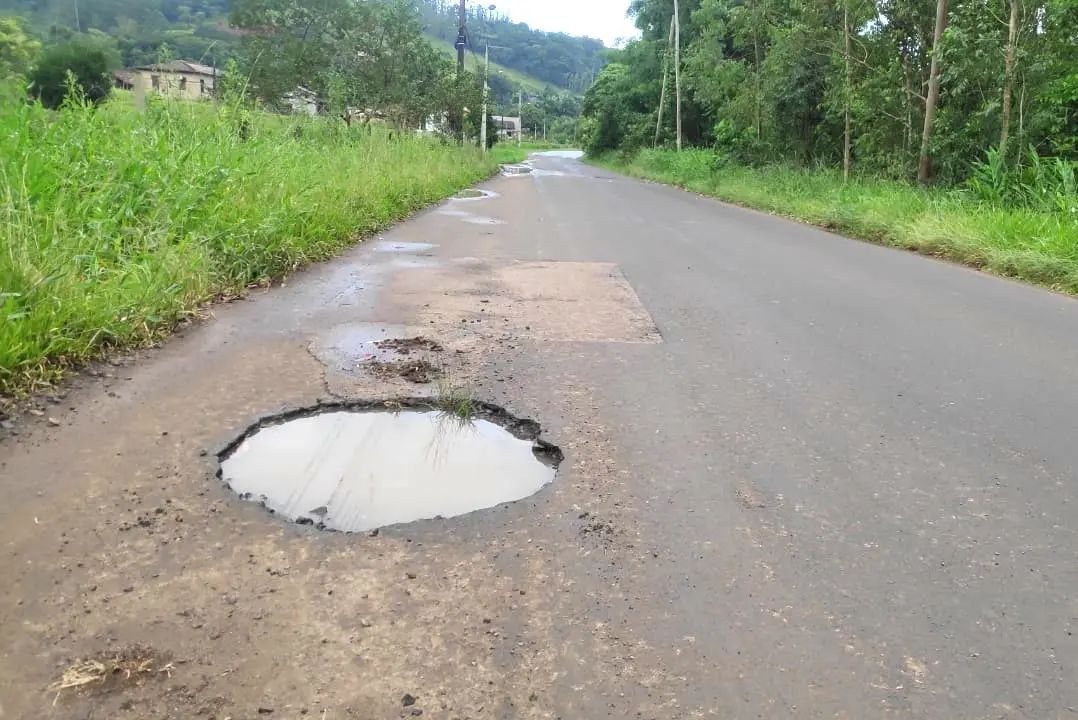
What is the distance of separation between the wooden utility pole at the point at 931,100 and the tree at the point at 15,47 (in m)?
13.9

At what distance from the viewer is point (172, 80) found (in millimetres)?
9453

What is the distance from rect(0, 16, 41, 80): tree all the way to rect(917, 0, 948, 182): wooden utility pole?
13930 mm

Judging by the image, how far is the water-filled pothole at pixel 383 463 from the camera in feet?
9.31

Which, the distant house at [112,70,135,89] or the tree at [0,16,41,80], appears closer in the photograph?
the tree at [0,16,41,80]

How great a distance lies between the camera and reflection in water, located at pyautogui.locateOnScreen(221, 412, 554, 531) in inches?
111

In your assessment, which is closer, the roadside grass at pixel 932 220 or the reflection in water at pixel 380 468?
the reflection in water at pixel 380 468

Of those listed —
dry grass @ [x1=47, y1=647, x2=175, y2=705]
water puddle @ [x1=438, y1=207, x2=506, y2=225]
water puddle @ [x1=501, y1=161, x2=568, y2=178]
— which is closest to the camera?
dry grass @ [x1=47, y1=647, x2=175, y2=705]

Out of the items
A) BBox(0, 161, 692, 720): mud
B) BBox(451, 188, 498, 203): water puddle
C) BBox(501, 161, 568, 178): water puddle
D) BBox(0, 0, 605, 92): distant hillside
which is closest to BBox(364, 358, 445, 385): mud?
BBox(0, 161, 692, 720): mud

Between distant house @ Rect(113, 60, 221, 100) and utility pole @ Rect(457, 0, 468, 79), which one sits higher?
utility pole @ Rect(457, 0, 468, 79)

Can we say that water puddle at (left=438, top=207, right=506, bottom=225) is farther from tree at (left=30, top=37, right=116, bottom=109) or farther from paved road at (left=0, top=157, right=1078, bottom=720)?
paved road at (left=0, top=157, right=1078, bottom=720)

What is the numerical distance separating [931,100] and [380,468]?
1503cm

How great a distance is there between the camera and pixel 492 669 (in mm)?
1970

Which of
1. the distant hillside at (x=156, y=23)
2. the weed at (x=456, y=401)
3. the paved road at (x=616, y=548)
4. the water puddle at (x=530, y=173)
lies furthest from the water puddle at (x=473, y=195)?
the weed at (x=456, y=401)

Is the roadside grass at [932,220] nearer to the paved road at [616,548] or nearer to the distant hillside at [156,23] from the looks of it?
the paved road at [616,548]
